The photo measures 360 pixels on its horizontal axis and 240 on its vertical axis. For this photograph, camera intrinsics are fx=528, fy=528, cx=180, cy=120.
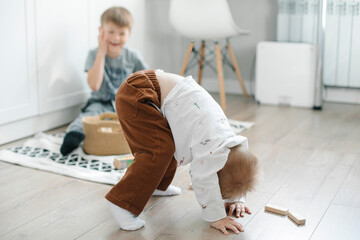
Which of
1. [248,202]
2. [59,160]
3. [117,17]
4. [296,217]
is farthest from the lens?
[117,17]

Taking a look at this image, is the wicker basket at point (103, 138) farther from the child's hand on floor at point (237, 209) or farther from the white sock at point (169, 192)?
the child's hand on floor at point (237, 209)

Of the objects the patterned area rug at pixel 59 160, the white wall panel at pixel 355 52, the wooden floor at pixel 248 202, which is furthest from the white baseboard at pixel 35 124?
the white wall panel at pixel 355 52

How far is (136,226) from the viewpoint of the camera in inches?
59.9

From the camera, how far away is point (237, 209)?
163cm

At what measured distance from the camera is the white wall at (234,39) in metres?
3.48

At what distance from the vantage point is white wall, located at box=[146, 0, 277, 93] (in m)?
3.48

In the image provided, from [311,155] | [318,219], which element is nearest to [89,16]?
[311,155]

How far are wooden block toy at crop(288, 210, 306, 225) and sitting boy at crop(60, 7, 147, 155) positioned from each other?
3.92 ft

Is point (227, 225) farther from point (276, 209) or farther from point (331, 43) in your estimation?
point (331, 43)

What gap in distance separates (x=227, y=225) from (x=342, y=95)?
213 centimetres

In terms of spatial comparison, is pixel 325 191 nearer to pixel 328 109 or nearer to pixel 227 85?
pixel 328 109

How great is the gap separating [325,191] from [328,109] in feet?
4.81

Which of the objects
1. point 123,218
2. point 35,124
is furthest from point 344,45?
point 123,218

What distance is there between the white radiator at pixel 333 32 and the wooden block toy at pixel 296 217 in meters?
1.90
